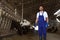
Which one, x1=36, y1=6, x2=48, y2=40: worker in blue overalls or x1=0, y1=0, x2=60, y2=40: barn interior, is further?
x1=0, y1=0, x2=60, y2=40: barn interior

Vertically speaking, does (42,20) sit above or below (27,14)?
below

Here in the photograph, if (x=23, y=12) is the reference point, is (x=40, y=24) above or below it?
below

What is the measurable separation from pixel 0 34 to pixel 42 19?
145 inches

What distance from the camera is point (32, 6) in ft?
Result: 78.3

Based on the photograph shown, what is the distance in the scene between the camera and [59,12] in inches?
1165

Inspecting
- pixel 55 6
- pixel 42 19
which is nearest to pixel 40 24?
pixel 42 19

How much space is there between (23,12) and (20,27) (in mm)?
7082

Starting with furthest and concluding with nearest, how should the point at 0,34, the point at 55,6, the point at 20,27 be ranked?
1. the point at 55,6
2. the point at 20,27
3. the point at 0,34

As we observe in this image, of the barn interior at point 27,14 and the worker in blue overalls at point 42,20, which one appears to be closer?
the worker in blue overalls at point 42,20

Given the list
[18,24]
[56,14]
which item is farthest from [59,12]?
[18,24]

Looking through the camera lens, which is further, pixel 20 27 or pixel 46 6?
pixel 46 6

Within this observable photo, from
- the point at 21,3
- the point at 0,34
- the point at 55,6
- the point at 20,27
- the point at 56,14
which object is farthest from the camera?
the point at 56,14

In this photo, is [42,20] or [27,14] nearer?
[42,20]

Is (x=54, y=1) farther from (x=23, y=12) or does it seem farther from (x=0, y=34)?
(x=0, y=34)
